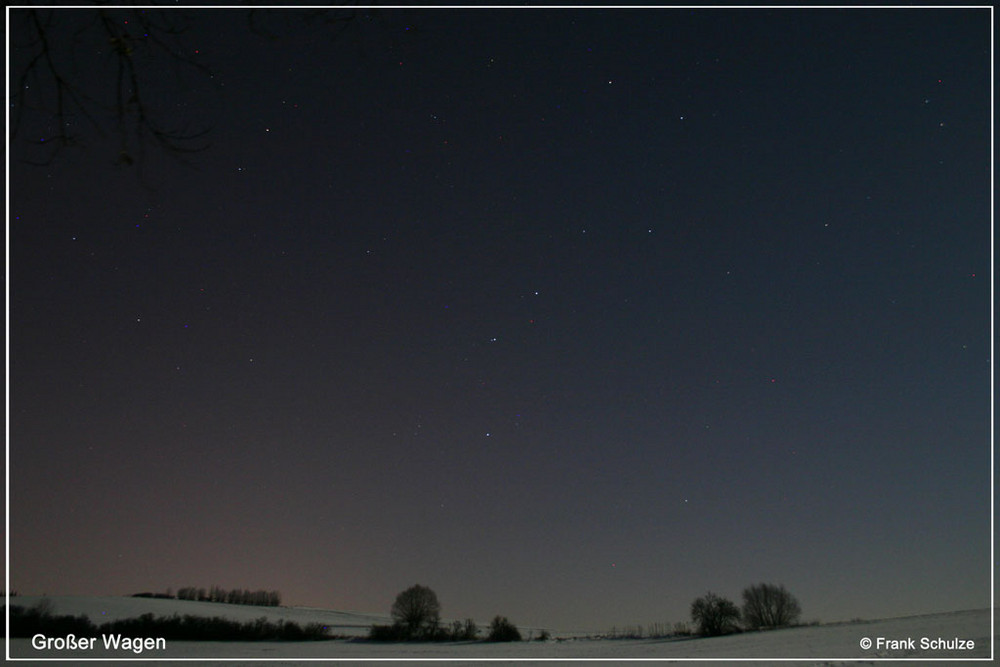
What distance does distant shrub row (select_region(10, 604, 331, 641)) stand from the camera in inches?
1559

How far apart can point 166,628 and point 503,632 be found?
2201cm

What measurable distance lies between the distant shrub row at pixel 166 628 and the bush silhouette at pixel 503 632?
12.9m

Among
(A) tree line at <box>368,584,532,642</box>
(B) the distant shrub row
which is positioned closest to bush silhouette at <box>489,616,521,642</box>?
(A) tree line at <box>368,584,532,642</box>

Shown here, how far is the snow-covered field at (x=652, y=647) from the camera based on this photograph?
628 inches

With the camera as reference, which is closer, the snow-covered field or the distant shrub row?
the snow-covered field

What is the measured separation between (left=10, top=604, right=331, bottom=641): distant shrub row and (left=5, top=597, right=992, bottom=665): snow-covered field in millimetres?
1955

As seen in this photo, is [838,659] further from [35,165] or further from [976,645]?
[35,165]

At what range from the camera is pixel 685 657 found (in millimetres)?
22672

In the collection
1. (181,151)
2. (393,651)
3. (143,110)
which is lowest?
(393,651)

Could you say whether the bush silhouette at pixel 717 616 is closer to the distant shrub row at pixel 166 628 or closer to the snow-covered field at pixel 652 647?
the snow-covered field at pixel 652 647

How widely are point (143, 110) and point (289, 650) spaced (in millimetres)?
39845

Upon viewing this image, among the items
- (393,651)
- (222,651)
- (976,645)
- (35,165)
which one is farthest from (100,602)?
(35,165)

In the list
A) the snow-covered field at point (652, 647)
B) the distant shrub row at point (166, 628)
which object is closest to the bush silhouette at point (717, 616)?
the snow-covered field at point (652, 647)

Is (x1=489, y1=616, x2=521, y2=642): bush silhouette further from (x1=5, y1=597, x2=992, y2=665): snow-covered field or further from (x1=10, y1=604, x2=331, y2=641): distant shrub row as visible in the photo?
(x1=10, y1=604, x2=331, y2=641): distant shrub row
